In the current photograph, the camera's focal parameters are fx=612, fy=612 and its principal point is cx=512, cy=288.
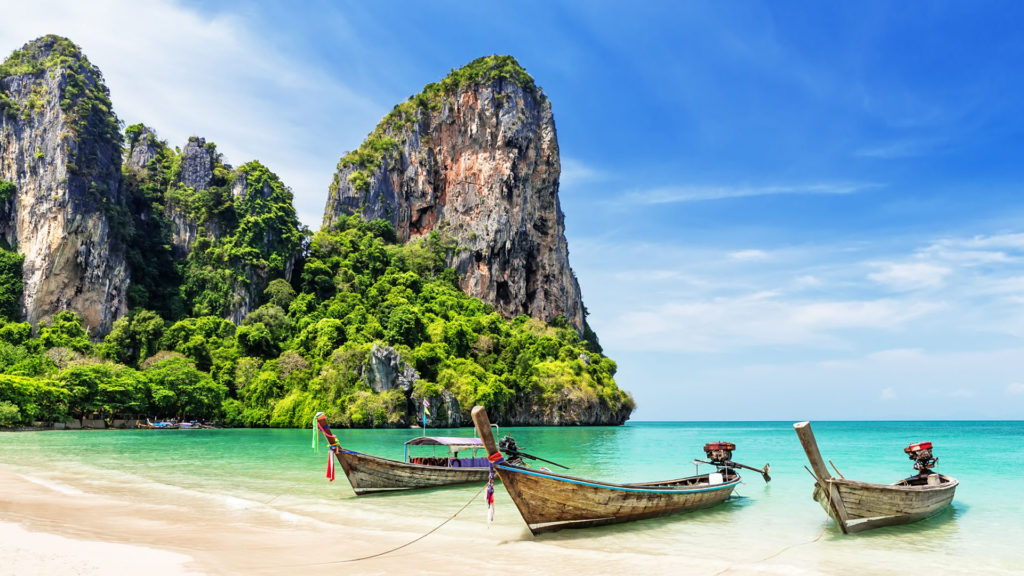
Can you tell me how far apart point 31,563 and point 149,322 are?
61044mm

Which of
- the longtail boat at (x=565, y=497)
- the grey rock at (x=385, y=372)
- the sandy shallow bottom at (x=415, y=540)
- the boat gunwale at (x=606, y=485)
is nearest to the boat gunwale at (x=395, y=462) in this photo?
the sandy shallow bottom at (x=415, y=540)

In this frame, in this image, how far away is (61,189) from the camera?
64000mm

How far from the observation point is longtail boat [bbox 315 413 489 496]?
16172mm

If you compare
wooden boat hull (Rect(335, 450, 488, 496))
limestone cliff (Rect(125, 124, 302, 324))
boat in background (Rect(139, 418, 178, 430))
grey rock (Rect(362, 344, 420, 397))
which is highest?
limestone cliff (Rect(125, 124, 302, 324))

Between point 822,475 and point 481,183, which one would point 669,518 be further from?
point 481,183

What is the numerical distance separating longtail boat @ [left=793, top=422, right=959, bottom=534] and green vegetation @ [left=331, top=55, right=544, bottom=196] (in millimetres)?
86922

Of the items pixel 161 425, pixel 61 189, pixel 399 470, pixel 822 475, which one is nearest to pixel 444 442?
pixel 399 470

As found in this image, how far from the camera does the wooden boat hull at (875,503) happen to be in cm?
1208

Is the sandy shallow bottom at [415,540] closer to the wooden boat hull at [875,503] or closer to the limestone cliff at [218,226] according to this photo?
the wooden boat hull at [875,503]

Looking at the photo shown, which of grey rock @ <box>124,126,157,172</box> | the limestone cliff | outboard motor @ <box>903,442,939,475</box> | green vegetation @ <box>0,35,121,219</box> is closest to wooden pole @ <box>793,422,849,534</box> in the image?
outboard motor @ <box>903,442,939,475</box>

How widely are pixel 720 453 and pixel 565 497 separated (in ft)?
25.1

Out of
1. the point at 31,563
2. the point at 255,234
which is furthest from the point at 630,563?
the point at 255,234

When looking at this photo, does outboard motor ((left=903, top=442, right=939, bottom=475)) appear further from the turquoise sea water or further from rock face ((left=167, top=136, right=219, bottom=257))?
rock face ((left=167, top=136, right=219, bottom=257))

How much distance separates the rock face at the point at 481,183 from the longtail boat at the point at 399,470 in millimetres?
68716
